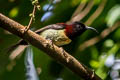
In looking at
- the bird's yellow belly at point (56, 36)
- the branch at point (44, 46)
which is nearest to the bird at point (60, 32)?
the bird's yellow belly at point (56, 36)

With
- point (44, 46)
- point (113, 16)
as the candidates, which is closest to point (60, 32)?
point (113, 16)

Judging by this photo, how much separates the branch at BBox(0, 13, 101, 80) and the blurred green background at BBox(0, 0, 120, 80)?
126 centimetres

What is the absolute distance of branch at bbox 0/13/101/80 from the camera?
2.28m

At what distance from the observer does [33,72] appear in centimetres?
419

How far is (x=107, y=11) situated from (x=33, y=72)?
1.07 m

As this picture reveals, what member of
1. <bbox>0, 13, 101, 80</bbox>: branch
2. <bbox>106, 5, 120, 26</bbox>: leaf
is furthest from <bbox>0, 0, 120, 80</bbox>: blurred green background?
<bbox>0, 13, 101, 80</bbox>: branch

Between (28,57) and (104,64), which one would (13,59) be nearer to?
(28,57)

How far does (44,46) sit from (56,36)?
3.53ft

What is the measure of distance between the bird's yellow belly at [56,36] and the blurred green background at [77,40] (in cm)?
49

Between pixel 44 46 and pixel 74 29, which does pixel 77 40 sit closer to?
pixel 74 29

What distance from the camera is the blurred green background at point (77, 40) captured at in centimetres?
401

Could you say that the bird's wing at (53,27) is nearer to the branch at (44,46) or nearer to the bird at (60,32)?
the bird at (60,32)

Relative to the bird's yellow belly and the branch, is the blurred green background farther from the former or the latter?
the branch

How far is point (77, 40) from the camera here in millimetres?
4418
